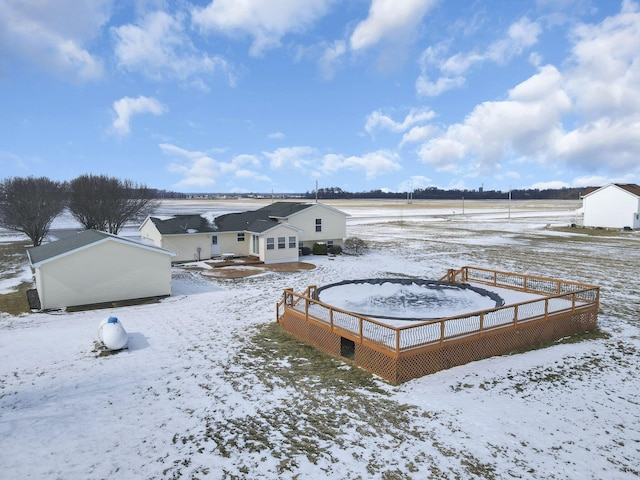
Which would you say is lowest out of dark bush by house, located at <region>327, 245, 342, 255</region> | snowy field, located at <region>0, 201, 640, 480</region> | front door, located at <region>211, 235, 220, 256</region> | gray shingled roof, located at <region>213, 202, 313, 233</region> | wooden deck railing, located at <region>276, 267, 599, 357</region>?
snowy field, located at <region>0, 201, 640, 480</region>

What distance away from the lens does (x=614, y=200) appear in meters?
57.9

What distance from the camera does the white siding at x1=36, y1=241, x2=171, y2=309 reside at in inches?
780

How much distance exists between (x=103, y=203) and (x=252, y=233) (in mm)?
23218

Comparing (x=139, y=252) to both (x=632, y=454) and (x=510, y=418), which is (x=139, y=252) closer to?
(x=510, y=418)

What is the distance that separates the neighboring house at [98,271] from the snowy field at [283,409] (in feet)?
8.75

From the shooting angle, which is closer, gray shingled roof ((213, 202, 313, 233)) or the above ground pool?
the above ground pool

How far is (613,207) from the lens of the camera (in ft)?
190

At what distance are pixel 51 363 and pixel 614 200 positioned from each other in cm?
6610

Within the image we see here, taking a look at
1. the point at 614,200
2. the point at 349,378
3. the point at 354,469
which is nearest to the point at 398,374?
the point at 349,378

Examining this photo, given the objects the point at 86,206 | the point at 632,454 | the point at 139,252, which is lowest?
the point at 632,454

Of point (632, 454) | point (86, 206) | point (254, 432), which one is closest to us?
point (632, 454)

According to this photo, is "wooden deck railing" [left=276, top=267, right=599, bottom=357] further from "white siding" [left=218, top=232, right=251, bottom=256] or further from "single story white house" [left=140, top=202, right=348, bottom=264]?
"white siding" [left=218, top=232, right=251, bottom=256]

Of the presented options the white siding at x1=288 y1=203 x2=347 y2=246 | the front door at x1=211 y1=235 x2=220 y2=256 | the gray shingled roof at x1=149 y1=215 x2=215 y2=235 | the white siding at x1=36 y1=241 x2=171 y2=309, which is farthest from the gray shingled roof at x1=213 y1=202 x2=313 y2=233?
the white siding at x1=36 y1=241 x2=171 y2=309

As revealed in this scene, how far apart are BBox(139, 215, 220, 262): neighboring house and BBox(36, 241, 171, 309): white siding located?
34.4 ft
